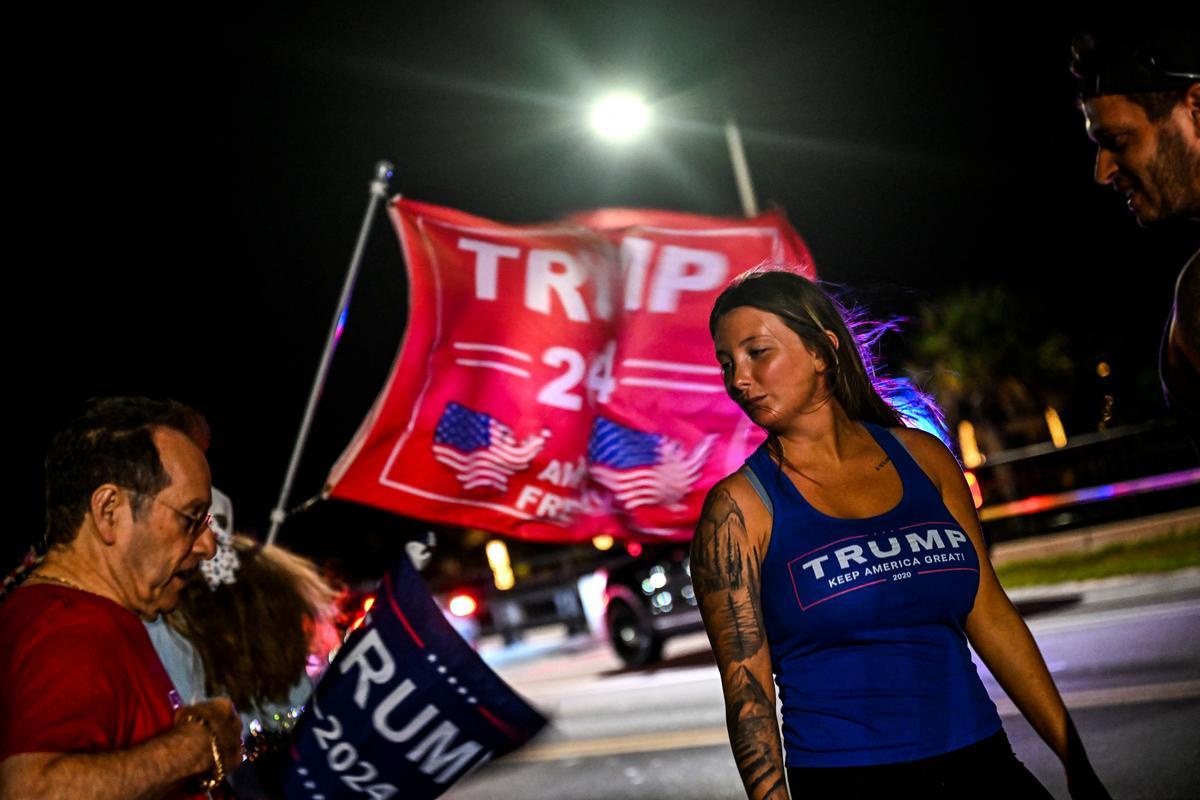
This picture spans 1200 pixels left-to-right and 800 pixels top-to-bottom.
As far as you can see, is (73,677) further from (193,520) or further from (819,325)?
(819,325)

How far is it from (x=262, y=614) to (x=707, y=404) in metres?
2.53

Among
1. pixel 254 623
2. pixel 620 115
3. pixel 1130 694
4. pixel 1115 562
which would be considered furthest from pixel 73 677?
pixel 1115 562

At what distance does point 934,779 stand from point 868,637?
34 centimetres

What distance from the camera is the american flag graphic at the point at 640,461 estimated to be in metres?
5.39

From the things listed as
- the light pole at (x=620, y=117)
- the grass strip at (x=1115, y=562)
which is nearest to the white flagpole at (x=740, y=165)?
the light pole at (x=620, y=117)

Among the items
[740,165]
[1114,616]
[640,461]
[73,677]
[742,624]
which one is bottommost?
[1114,616]

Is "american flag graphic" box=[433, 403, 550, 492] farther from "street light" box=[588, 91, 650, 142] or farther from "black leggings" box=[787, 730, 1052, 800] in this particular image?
"street light" box=[588, 91, 650, 142]

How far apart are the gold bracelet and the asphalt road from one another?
232 centimetres

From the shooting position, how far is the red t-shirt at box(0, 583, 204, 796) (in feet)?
7.31

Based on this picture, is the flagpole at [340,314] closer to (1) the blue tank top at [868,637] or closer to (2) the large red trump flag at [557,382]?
(2) the large red trump flag at [557,382]

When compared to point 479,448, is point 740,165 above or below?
above

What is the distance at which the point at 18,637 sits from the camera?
2.37 m

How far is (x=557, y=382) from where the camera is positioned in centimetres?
542

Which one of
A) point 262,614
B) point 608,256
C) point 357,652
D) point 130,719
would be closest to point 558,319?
point 608,256
